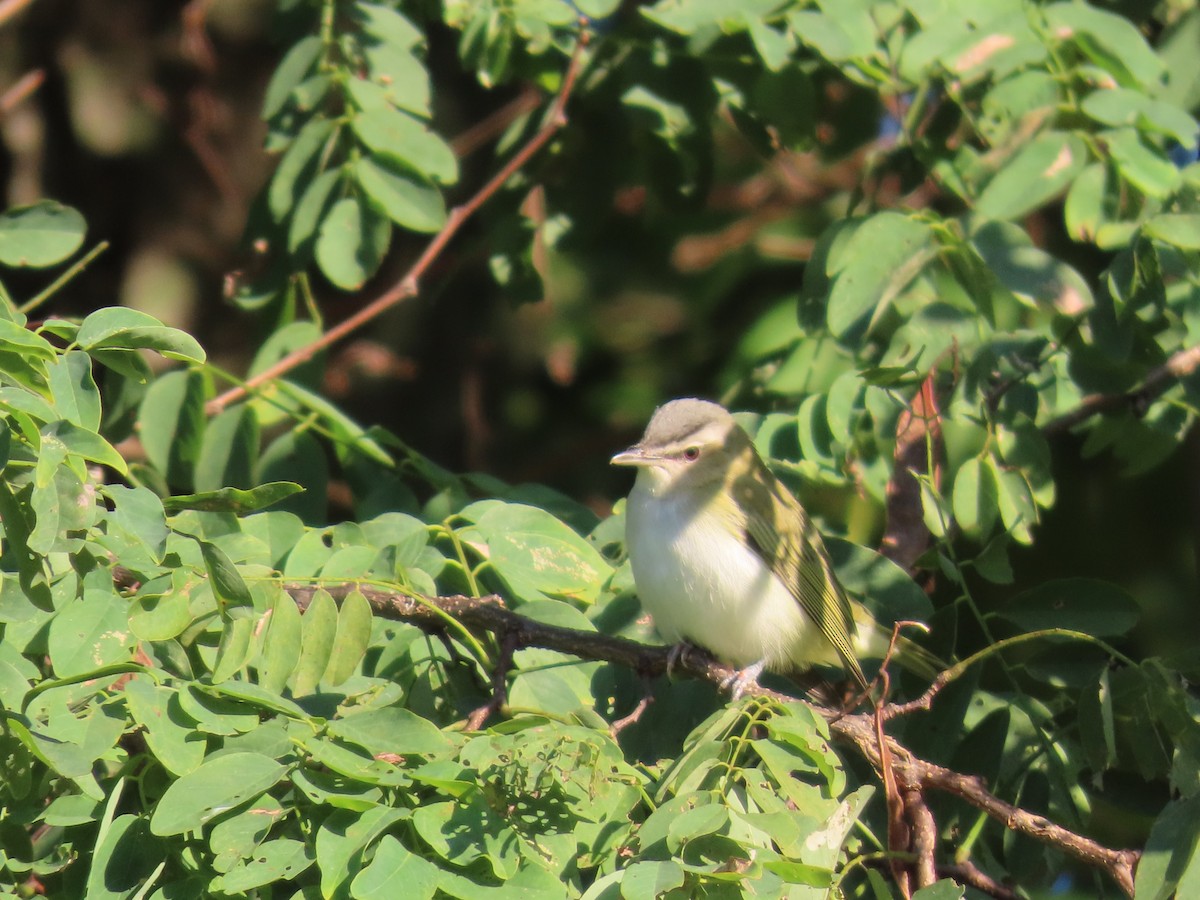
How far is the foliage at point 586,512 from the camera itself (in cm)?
221

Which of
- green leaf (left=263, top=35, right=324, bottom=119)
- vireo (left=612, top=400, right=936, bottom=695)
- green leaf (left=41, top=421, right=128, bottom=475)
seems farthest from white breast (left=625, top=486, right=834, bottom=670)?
green leaf (left=41, top=421, right=128, bottom=475)

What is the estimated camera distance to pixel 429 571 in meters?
3.12

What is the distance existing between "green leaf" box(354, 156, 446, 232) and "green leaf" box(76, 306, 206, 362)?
172cm

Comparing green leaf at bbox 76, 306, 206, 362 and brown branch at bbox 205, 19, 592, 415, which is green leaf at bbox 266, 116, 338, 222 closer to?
brown branch at bbox 205, 19, 592, 415

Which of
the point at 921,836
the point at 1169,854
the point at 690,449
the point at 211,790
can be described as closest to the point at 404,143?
the point at 690,449

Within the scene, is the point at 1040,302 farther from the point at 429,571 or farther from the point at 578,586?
the point at 429,571

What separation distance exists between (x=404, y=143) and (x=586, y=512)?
1.20 metres

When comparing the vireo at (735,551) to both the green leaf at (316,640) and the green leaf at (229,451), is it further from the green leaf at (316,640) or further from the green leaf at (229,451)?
the green leaf at (316,640)

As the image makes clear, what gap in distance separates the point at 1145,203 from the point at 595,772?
253cm

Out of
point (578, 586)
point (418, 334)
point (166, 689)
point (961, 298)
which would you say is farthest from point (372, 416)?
point (166, 689)

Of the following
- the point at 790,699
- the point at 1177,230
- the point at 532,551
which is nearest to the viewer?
the point at 790,699

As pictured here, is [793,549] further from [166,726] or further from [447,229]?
[166,726]

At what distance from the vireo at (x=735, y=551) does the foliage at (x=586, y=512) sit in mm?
163

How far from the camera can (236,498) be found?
7.60 feet
